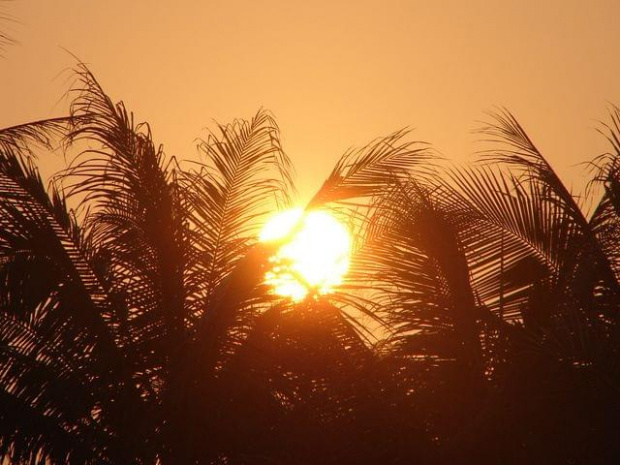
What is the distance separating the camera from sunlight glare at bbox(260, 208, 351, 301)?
8219 millimetres

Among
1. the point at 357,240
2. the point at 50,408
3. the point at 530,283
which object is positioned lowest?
the point at 50,408

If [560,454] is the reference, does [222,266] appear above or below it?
above

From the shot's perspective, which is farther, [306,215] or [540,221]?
[540,221]

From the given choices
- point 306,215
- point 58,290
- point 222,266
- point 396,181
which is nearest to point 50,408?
point 58,290

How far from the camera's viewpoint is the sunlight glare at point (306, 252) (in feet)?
27.0

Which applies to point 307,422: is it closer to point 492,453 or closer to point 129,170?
point 492,453

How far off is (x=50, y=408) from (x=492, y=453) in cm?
379

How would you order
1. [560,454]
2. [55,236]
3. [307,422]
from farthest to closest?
[55,236], [307,422], [560,454]

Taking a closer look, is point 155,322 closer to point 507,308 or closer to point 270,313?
point 270,313

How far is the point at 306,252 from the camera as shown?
28.3 feet

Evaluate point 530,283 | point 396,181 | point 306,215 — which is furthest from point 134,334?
point 530,283

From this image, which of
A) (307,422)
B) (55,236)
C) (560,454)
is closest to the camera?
(560,454)

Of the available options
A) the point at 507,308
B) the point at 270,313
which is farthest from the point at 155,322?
the point at 507,308

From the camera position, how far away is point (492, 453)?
7.80 m
